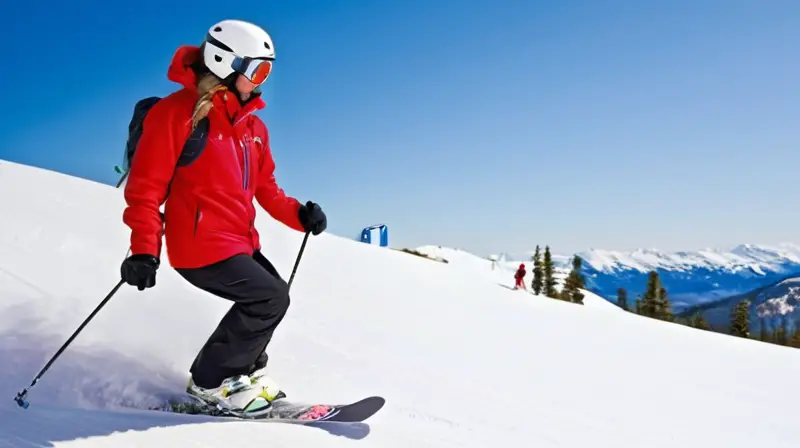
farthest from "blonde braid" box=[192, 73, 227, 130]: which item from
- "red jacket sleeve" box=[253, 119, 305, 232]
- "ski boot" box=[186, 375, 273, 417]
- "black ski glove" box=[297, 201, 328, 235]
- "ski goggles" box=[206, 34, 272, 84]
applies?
"ski boot" box=[186, 375, 273, 417]

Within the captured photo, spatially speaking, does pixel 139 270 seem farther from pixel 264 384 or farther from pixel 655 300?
pixel 655 300

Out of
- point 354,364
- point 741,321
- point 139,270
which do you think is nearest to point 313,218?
point 139,270

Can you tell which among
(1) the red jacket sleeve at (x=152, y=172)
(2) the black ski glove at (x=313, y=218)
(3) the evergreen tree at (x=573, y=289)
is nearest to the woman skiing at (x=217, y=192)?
(1) the red jacket sleeve at (x=152, y=172)

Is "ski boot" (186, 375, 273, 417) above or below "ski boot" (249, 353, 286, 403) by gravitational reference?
below

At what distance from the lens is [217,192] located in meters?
3.12

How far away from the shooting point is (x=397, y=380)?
476 centimetres

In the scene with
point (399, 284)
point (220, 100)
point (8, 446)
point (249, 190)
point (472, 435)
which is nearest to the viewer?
point (8, 446)

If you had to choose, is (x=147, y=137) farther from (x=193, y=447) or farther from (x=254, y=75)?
(x=193, y=447)

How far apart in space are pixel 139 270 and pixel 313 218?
1.27 meters

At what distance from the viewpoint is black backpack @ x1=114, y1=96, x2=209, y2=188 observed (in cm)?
302

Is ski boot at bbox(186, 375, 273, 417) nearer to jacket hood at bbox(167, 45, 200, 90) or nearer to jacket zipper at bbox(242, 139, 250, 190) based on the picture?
jacket zipper at bbox(242, 139, 250, 190)

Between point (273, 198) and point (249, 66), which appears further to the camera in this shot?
point (273, 198)

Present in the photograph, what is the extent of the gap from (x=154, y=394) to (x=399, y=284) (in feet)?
24.6

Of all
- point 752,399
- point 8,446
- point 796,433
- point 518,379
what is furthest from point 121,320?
point 752,399
